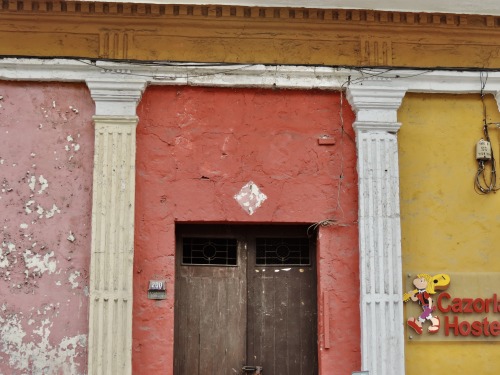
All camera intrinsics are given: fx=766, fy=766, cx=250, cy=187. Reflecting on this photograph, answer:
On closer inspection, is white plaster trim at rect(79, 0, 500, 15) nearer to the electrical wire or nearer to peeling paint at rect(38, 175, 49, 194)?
the electrical wire

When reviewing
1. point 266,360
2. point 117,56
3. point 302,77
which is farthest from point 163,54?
point 266,360

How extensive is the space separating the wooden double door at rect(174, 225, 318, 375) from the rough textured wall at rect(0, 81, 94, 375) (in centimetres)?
97

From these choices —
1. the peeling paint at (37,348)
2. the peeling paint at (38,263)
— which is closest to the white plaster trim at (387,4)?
the peeling paint at (38,263)

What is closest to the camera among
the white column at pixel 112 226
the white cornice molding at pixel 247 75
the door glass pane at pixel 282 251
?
the white column at pixel 112 226

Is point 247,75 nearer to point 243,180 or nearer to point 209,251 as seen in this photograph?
point 243,180

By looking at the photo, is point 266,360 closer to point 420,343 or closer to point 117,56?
point 420,343

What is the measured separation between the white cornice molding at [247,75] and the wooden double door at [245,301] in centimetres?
142

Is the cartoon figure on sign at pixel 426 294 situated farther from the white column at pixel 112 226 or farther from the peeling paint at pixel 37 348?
the peeling paint at pixel 37 348

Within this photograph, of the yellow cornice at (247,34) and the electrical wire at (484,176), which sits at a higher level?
the yellow cornice at (247,34)

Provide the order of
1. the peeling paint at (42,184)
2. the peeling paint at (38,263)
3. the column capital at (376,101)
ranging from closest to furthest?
the peeling paint at (38,263) → the peeling paint at (42,184) → the column capital at (376,101)

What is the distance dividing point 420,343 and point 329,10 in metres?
3.28

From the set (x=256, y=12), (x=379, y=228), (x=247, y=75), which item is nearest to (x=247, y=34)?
(x=256, y=12)

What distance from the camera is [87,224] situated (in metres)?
7.09

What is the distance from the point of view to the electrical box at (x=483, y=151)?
7371 mm
